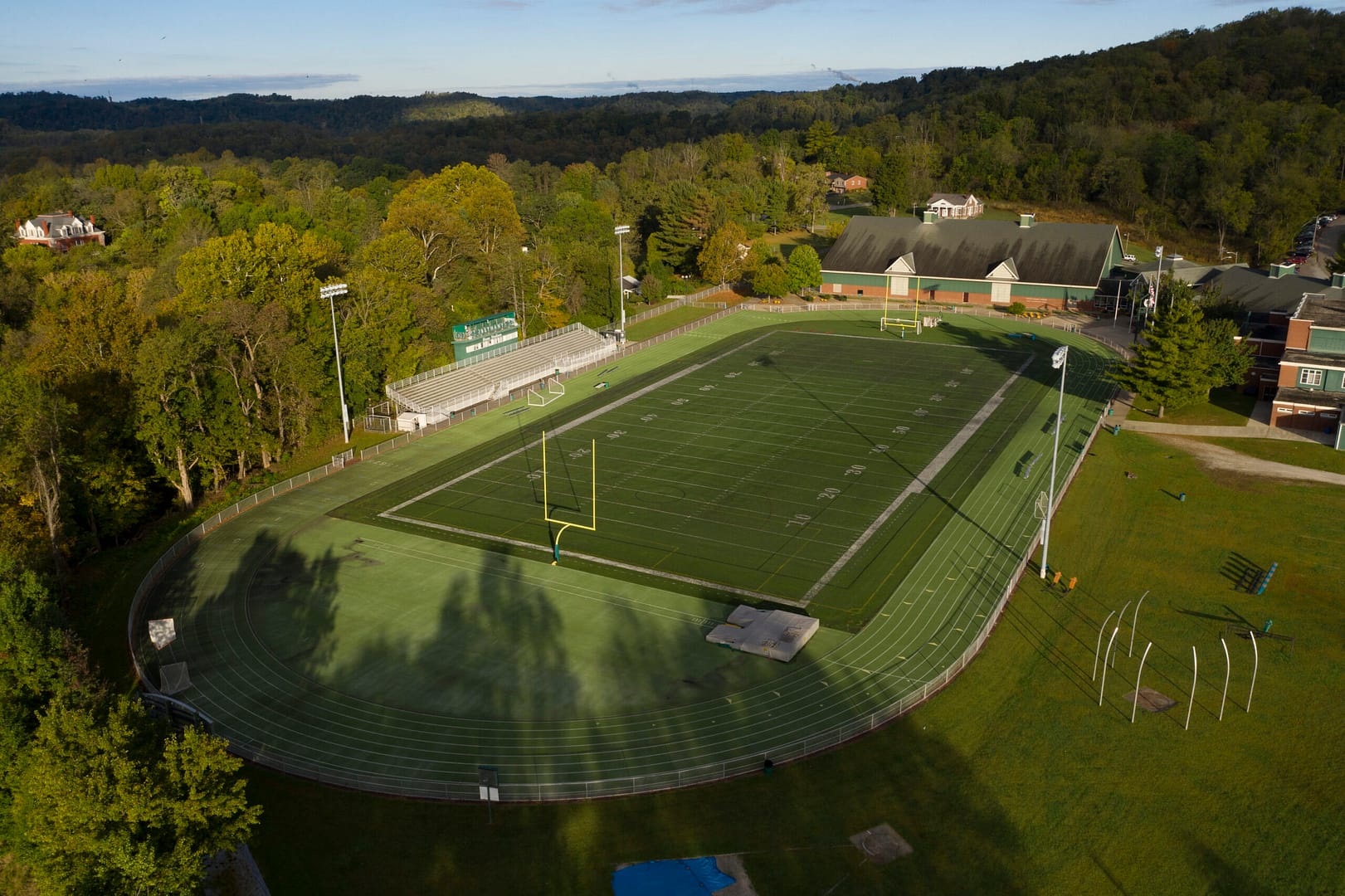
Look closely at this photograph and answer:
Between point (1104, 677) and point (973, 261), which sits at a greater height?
point (973, 261)

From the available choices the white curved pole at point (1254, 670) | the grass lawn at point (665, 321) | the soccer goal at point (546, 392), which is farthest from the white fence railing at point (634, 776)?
the grass lawn at point (665, 321)

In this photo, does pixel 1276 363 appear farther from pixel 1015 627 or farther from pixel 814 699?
pixel 814 699

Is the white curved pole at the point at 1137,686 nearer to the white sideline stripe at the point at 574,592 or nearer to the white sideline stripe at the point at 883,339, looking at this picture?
the white sideline stripe at the point at 574,592

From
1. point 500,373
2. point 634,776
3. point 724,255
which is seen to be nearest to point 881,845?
point 634,776

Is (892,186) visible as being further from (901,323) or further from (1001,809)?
(1001,809)

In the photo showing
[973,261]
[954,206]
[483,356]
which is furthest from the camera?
[954,206]

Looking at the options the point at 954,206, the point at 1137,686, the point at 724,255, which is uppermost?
the point at 954,206

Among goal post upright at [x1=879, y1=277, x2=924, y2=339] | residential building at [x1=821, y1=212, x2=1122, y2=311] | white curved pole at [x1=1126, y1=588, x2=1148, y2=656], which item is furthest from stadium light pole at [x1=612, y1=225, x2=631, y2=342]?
white curved pole at [x1=1126, y1=588, x2=1148, y2=656]

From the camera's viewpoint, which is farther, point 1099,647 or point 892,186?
point 892,186

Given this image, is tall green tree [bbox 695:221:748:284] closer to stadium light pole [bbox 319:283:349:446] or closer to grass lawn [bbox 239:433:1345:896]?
stadium light pole [bbox 319:283:349:446]
